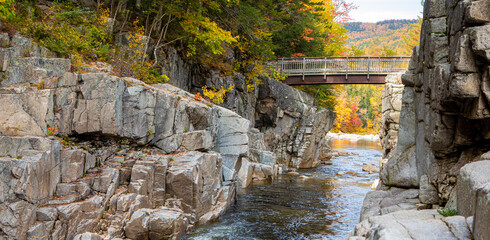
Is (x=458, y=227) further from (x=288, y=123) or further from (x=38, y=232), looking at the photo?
(x=288, y=123)

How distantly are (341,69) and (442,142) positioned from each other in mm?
21491

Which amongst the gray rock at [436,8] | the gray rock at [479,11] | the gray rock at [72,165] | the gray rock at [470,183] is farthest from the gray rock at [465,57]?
the gray rock at [72,165]

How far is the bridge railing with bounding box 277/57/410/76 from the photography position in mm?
31516

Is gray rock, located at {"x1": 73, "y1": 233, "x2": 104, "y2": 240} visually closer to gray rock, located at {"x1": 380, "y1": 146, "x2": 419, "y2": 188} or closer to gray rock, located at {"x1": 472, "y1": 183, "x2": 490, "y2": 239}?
gray rock, located at {"x1": 472, "y1": 183, "x2": 490, "y2": 239}

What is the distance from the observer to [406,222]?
7.56 m

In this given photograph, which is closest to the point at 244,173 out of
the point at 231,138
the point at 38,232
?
the point at 231,138

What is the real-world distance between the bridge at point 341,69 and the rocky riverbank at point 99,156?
15826mm

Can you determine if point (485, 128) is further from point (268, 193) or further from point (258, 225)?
point (268, 193)

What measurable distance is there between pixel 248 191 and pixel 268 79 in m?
13.2

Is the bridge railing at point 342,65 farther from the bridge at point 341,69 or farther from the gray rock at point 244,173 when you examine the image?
the gray rock at point 244,173

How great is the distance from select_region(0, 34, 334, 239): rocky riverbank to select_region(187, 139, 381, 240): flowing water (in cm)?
99

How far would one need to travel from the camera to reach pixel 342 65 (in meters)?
32.8

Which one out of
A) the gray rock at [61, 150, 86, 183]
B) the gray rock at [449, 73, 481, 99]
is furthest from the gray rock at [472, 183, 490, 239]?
the gray rock at [61, 150, 86, 183]

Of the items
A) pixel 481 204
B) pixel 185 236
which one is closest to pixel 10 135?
pixel 185 236
